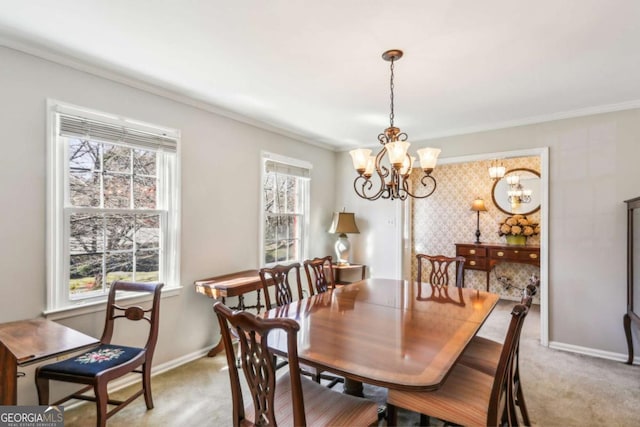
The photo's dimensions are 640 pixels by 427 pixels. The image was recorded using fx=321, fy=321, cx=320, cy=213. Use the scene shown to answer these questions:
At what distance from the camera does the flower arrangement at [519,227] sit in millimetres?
5065

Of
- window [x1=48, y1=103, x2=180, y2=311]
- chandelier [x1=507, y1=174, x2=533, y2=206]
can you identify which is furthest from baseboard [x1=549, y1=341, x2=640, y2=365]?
window [x1=48, y1=103, x2=180, y2=311]

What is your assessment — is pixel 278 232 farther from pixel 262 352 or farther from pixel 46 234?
pixel 262 352

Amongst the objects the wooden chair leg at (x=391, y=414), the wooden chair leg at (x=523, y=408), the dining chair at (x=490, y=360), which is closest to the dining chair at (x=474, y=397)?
the wooden chair leg at (x=391, y=414)

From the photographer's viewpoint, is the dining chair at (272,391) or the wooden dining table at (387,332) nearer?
the dining chair at (272,391)

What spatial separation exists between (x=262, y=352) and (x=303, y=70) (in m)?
1.98

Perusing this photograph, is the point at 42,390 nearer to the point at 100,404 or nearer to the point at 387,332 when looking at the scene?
the point at 100,404

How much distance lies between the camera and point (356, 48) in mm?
2080

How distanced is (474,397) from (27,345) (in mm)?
2266

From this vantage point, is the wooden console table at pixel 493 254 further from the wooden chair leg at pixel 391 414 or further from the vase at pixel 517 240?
the wooden chair leg at pixel 391 414

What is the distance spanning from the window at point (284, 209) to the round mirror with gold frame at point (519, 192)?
3320 millimetres

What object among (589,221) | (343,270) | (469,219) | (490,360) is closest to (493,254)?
(469,219)

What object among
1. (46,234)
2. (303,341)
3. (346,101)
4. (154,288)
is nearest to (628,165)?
(346,101)

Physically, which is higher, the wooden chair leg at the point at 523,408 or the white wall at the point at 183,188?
the white wall at the point at 183,188

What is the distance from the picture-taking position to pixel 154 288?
232 centimetres
